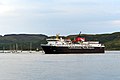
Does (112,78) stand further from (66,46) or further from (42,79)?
(66,46)

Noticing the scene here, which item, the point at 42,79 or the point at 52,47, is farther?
the point at 52,47

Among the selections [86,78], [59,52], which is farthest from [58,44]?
[86,78]

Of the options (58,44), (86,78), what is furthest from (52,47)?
(86,78)

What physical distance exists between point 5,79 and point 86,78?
565 inches

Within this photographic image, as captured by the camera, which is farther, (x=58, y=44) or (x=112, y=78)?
(x=58, y=44)

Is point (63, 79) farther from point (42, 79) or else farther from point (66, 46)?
point (66, 46)

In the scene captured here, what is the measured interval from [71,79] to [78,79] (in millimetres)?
1217

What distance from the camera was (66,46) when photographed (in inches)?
7820

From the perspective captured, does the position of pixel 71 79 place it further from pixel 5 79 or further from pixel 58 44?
pixel 58 44

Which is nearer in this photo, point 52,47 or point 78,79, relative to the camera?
point 78,79

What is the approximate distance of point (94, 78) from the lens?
65.4 m

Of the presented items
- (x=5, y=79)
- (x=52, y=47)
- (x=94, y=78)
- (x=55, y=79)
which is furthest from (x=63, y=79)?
(x=52, y=47)

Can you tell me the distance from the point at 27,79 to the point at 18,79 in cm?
178

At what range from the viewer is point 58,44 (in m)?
195
